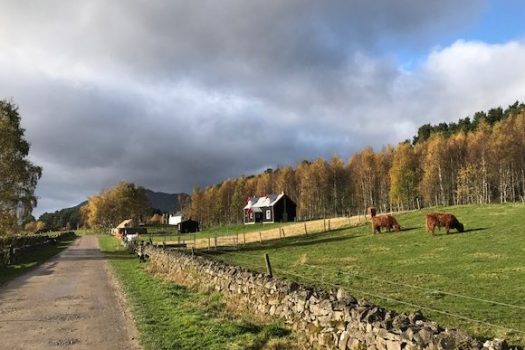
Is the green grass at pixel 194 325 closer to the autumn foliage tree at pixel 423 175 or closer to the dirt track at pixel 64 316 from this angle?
the dirt track at pixel 64 316

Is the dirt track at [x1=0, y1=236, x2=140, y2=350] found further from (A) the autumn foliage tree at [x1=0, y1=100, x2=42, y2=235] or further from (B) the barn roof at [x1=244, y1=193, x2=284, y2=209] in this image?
(B) the barn roof at [x1=244, y1=193, x2=284, y2=209]

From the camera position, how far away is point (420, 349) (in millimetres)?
7629

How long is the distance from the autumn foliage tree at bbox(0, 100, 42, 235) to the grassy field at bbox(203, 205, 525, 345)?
2430 cm

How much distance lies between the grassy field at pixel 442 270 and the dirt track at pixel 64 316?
7253mm

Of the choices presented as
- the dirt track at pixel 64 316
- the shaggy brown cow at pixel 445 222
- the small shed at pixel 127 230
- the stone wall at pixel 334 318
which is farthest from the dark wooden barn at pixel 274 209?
the stone wall at pixel 334 318

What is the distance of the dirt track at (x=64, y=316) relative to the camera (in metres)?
12.8

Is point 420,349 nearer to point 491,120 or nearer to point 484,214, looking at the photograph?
point 484,214

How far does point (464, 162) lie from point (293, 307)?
106133 millimetres

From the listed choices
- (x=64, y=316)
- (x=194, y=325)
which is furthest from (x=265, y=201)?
(x=194, y=325)

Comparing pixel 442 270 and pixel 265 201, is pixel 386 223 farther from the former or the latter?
pixel 265 201

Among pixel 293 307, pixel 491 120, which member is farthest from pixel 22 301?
pixel 491 120

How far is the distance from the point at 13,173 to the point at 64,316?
3617 cm

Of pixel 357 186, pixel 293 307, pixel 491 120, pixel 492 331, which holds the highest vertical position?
pixel 491 120

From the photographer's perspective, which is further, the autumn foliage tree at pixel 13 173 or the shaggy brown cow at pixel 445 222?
the autumn foliage tree at pixel 13 173
